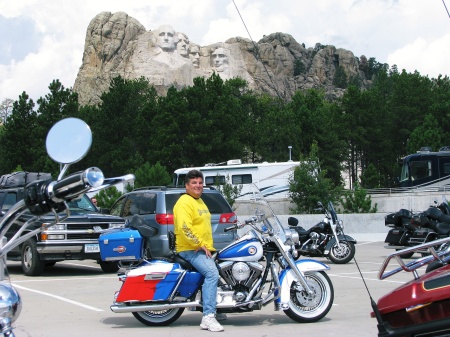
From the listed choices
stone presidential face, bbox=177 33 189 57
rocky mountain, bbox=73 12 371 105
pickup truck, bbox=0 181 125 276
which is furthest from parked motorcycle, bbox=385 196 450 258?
stone presidential face, bbox=177 33 189 57

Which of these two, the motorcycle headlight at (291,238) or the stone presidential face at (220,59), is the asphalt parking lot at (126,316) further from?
the stone presidential face at (220,59)

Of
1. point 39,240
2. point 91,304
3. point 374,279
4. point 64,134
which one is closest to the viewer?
point 64,134

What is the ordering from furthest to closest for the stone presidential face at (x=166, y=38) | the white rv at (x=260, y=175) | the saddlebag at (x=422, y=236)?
the stone presidential face at (x=166, y=38), the white rv at (x=260, y=175), the saddlebag at (x=422, y=236)

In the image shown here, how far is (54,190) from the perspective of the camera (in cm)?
364

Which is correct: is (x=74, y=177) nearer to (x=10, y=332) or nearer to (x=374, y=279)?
(x=10, y=332)

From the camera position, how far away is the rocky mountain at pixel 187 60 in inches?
4333

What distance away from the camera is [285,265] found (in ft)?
27.7

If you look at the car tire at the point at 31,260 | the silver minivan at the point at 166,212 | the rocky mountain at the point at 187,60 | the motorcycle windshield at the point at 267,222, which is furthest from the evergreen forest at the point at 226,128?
the motorcycle windshield at the point at 267,222

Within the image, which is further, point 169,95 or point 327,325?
point 169,95

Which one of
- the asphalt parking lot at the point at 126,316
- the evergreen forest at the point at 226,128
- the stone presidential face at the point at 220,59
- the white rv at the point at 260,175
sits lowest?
the asphalt parking lot at the point at 126,316

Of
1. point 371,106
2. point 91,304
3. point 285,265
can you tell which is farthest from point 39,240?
point 371,106

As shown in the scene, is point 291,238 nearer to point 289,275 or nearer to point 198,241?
point 289,275

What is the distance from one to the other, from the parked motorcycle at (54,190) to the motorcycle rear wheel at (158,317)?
15.2 ft

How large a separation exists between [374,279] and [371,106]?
2252 inches
